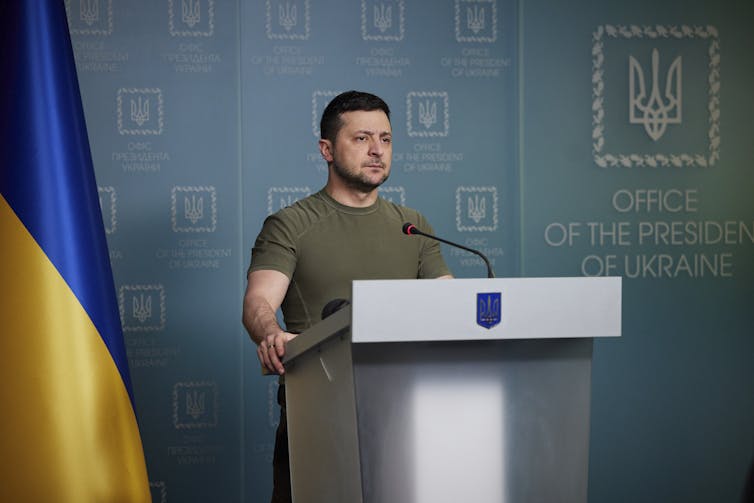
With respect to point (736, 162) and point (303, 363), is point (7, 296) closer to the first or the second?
point (303, 363)

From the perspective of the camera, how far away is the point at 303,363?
203 centimetres

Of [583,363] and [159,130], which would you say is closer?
[583,363]

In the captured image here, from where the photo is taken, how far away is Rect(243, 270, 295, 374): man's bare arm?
2.12 metres

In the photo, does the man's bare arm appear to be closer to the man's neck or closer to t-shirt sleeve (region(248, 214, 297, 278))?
t-shirt sleeve (region(248, 214, 297, 278))

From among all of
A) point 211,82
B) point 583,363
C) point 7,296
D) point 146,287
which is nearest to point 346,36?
point 211,82

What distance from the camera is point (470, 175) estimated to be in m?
4.39

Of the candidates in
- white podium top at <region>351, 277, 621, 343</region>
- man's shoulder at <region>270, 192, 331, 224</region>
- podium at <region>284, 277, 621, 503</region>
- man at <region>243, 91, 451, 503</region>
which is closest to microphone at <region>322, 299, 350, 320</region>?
podium at <region>284, 277, 621, 503</region>

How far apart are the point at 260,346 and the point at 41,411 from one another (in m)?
0.62

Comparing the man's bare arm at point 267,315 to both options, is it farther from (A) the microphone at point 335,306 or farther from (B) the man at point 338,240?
(A) the microphone at point 335,306

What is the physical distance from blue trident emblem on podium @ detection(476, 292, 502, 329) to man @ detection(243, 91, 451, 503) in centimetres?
94

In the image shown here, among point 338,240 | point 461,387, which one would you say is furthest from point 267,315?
point 461,387

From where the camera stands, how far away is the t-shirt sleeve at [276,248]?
2.66 meters

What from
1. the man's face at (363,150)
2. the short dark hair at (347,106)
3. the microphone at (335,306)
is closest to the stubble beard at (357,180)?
the man's face at (363,150)

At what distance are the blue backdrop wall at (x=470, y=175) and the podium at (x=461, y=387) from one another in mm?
2411
